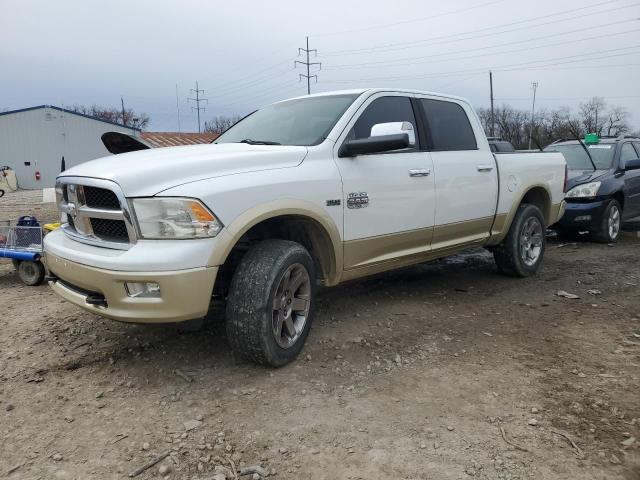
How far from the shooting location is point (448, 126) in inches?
197

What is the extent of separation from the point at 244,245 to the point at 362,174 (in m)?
1.03

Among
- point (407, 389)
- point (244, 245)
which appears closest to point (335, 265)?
point (244, 245)

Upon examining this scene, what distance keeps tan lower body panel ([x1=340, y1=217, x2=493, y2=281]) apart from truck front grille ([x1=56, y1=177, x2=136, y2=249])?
1.56 metres

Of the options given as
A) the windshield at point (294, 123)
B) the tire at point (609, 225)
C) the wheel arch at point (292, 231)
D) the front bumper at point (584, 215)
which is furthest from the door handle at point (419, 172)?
the tire at point (609, 225)

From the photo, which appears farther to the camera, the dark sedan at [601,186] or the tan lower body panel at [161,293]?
the dark sedan at [601,186]

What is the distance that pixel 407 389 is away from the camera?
3.21 metres

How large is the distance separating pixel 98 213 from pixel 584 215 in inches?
294

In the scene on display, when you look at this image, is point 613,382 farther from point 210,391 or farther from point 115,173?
point 115,173

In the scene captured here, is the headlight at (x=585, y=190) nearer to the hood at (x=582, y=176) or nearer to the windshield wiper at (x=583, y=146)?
the hood at (x=582, y=176)

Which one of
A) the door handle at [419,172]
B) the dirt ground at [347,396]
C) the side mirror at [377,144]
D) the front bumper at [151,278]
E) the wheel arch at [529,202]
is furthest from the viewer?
the wheel arch at [529,202]

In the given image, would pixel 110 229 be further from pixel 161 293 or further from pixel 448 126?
pixel 448 126

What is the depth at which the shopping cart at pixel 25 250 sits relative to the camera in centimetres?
579

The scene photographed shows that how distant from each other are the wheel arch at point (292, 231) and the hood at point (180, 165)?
0.95 ft

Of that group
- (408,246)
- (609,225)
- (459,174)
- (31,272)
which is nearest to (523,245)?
(459,174)
